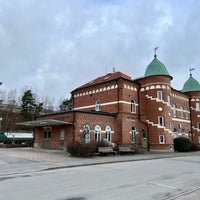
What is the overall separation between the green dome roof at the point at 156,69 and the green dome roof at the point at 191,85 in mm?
12465

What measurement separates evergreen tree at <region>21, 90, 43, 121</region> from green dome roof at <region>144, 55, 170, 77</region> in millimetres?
32127

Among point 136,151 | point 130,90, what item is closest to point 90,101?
point 130,90

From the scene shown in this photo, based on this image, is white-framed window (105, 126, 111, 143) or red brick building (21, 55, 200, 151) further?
white-framed window (105, 126, 111, 143)

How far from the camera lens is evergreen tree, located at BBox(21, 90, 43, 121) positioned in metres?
55.4

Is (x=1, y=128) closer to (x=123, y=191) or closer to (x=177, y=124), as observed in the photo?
(x=177, y=124)

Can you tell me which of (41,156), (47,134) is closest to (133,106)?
(47,134)

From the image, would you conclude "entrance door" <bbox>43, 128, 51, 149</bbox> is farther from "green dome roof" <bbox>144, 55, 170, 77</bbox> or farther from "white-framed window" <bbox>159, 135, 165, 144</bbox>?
"green dome roof" <bbox>144, 55, 170, 77</bbox>

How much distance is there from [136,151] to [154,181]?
1651 centimetres

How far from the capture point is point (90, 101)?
3438 centimetres

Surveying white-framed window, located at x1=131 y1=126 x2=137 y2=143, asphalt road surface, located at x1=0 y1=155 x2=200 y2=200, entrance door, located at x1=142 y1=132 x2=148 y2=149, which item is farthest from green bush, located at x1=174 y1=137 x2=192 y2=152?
asphalt road surface, located at x1=0 y1=155 x2=200 y2=200

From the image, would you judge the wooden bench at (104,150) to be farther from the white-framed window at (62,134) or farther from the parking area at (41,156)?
the white-framed window at (62,134)

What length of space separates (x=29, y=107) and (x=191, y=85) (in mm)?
35953

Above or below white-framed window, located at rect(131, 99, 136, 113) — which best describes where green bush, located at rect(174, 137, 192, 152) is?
below

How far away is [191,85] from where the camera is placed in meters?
43.9
